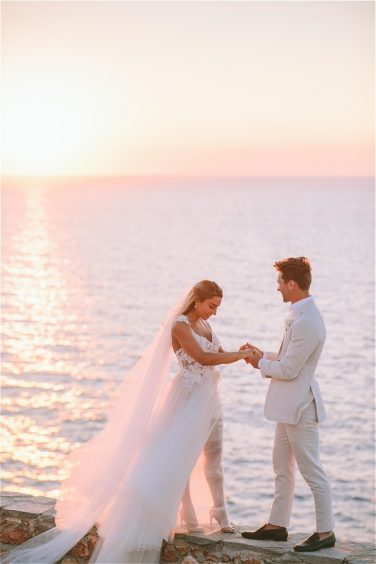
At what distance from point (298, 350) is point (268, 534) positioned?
1343 mm

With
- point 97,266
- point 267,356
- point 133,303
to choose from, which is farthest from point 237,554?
point 97,266

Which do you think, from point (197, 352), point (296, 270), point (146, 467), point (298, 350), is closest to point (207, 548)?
point (146, 467)

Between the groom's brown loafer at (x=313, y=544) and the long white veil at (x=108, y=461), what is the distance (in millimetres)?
1196

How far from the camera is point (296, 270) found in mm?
5934

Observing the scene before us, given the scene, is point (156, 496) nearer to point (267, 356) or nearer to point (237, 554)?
point (237, 554)

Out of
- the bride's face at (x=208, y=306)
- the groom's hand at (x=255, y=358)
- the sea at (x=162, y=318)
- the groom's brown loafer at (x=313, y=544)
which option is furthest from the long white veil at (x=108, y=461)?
the sea at (x=162, y=318)

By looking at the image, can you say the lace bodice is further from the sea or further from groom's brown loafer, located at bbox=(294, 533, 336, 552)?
the sea

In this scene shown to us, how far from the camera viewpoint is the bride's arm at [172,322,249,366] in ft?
20.4

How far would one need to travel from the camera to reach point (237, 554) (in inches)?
237

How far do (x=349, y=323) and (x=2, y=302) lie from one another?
50.8 ft

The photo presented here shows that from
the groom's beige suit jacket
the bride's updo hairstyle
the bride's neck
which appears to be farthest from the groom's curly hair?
the bride's neck

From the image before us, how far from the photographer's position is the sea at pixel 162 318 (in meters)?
18.8

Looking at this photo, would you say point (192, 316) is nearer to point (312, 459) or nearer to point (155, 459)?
point (155, 459)

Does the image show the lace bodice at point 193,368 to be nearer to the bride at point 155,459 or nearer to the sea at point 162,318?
the bride at point 155,459
